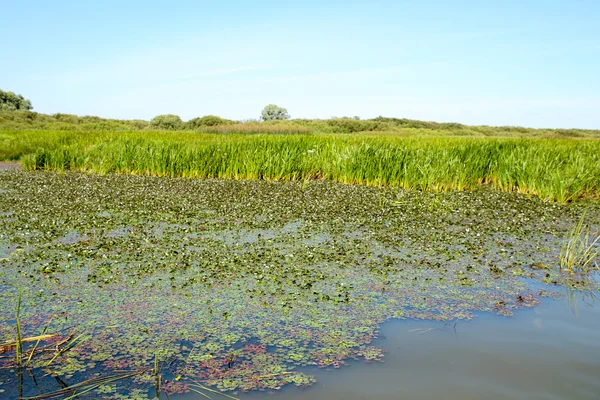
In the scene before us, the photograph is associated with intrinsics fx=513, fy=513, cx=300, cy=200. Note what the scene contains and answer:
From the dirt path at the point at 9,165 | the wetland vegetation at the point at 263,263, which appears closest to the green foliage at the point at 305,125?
the dirt path at the point at 9,165

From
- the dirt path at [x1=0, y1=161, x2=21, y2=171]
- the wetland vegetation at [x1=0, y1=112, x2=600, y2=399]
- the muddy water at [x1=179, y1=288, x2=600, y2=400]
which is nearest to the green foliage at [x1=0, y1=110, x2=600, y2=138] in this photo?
the dirt path at [x1=0, y1=161, x2=21, y2=171]

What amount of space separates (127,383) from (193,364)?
424 millimetres

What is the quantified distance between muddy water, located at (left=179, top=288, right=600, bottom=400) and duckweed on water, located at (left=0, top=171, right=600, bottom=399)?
18 centimetres

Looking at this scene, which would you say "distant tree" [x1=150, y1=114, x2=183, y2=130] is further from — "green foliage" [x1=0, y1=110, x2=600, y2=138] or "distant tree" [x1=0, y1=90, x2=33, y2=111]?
"distant tree" [x1=0, y1=90, x2=33, y2=111]

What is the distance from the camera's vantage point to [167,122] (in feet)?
147

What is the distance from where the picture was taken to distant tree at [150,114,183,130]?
44.4 meters

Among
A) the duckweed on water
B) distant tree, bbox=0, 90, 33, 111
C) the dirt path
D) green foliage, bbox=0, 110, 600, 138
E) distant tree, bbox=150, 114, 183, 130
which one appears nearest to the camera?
the duckweed on water

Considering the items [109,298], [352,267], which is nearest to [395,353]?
[352,267]

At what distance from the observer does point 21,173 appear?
560 inches

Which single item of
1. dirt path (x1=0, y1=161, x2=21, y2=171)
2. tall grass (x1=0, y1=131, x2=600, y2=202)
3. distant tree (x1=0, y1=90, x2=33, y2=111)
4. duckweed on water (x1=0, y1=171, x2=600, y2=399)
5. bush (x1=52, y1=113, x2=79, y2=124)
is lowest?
dirt path (x1=0, y1=161, x2=21, y2=171)

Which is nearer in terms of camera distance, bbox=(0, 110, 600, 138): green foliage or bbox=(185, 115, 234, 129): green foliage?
bbox=(0, 110, 600, 138): green foliage

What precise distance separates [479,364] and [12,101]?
58916 mm

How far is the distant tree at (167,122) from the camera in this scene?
146ft

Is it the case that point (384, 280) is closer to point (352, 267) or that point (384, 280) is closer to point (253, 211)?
point (352, 267)
